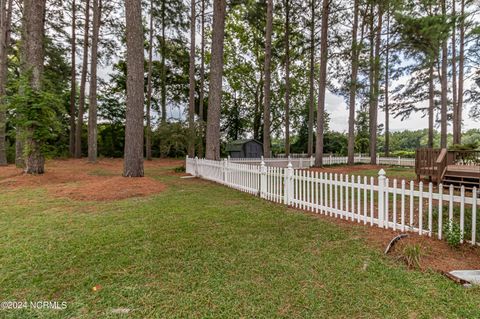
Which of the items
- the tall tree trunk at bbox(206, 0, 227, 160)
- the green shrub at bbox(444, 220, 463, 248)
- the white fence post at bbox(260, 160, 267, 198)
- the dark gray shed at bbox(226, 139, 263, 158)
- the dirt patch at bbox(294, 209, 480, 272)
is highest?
the tall tree trunk at bbox(206, 0, 227, 160)

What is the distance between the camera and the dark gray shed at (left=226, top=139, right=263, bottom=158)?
20.2 m

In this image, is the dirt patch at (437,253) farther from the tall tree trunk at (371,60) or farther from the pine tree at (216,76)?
the tall tree trunk at (371,60)

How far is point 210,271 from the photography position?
2.74 m

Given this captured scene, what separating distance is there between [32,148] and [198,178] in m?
6.08

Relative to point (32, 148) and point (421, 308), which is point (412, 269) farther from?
point (32, 148)

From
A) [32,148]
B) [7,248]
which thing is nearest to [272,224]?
[7,248]

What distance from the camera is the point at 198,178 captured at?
10656 millimetres

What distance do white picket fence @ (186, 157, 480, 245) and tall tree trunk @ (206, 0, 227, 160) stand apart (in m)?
1.14

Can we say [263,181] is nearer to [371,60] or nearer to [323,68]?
[323,68]

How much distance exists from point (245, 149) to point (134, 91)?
40.2 ft

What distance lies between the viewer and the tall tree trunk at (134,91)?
8.64 m

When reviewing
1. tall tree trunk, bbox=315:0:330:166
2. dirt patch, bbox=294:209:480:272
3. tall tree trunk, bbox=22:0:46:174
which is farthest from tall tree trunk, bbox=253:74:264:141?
dirt patch, bbox=294:209:480:272

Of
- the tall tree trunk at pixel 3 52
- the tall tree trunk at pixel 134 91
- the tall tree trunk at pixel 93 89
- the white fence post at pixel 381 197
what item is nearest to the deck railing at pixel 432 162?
the white fence post at pixel 381 197

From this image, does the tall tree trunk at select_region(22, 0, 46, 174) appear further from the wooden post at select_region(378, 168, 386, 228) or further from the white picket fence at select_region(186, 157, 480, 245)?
the wooden post at select_region(378, 168, 386, 228)
